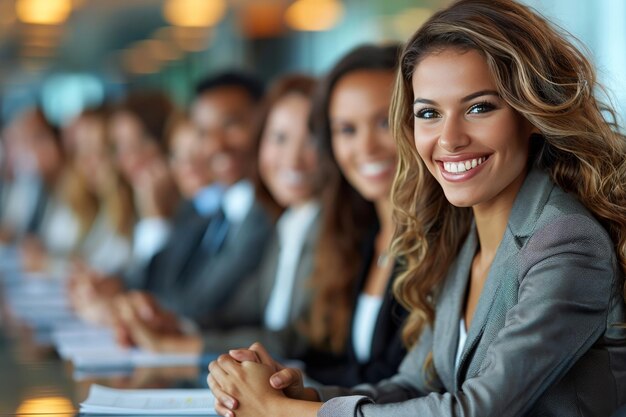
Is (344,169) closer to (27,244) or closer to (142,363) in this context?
(142,363)

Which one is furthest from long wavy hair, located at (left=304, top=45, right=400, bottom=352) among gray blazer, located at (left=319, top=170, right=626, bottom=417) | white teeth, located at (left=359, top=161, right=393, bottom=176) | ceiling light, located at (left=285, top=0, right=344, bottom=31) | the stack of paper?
ceiling light, located at (left=285, top=0, right=344, bottom=31)

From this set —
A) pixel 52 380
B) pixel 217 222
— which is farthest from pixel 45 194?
pixel 52 380

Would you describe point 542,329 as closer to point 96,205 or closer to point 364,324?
point 364,324

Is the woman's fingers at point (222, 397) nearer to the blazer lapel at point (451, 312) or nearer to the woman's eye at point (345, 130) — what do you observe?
the blazer lapel at point (451, 312)

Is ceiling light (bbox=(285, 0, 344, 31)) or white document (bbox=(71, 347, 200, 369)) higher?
white document (bbox=(71, 347, 200, 369))

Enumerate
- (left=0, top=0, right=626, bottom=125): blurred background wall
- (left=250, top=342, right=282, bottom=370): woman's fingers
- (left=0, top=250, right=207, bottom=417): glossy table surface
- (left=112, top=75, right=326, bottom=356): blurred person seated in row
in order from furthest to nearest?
(left=0, top=0, right=626, bottom=125): blurred background wall
(left=112, top=75, right=326, bottom=356): blurred person seated in row
(left=0, top=250, right=207, bottom=417): glossy table surface
(left=250, top=342, right=282, bottom=370): woman's fingers

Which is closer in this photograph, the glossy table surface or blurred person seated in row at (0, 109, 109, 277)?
the glossy table surface

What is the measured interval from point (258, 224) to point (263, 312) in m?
0.41

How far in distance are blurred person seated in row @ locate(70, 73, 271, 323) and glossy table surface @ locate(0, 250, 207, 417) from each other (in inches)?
39.8

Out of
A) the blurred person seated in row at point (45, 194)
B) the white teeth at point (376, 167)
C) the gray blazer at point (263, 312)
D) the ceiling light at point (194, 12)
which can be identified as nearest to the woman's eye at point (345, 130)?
the white teeth at point (376, 167)

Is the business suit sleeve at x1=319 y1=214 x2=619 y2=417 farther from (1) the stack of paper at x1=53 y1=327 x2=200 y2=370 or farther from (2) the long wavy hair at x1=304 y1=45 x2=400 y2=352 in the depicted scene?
(2) the long wavy hair at x1=304 y1=45 x2=400 y2=352

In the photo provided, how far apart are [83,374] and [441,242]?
2.97 ft

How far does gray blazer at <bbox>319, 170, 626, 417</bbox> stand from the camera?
1426mm

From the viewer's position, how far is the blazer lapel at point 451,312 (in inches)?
69.1
